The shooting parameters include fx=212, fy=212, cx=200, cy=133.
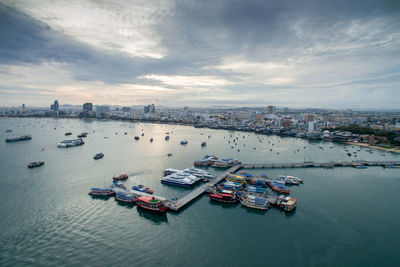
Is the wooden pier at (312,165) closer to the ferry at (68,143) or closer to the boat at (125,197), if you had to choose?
the boat at (125,197)

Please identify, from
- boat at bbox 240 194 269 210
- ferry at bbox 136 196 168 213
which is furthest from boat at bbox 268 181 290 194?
ferry at bbox 136 196 168 213

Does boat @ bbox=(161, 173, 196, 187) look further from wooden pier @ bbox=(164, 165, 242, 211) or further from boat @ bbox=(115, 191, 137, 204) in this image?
boat @ bbox=(115, 191, 137, 204)

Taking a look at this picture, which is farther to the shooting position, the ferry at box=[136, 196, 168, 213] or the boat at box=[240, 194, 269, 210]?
the boat at box=[240, 194, 269, 210]

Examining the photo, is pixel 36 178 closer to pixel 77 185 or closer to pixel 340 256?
pixel 77 185

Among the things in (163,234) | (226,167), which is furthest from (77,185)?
(226,167)

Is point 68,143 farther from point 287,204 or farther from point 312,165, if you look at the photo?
point 312,165

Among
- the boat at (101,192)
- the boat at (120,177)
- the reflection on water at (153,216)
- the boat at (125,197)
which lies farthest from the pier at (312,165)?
the boat at (101,192)

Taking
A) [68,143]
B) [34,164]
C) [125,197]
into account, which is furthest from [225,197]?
[68,143]
